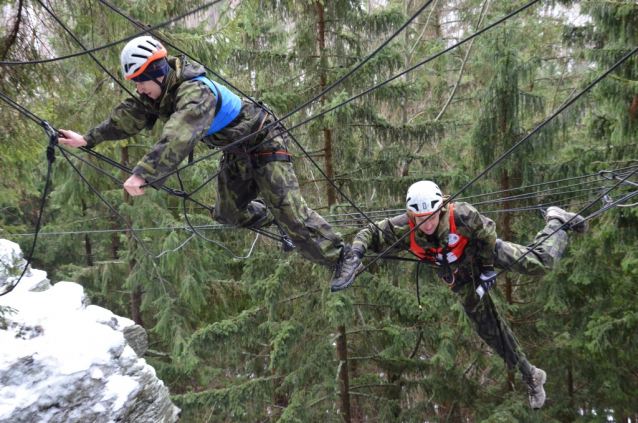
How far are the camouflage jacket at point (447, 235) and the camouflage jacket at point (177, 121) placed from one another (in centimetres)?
121

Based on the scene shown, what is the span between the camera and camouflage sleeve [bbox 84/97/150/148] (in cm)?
379

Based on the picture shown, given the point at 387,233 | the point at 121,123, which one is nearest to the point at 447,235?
the point at 387,233

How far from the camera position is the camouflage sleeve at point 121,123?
3.79 metres

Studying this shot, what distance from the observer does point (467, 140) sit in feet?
30.7

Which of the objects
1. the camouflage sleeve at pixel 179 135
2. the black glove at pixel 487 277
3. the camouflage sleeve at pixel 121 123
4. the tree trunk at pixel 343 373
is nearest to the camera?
the camouflage sleeve at pixel 179 135

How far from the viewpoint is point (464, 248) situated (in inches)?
177

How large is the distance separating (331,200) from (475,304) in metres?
4.04

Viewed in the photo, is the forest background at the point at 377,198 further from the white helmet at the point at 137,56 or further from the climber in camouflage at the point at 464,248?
the white helmet at the point at 137,56

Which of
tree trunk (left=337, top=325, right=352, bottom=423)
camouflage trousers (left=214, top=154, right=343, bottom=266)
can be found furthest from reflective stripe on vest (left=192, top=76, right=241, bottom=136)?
tree trunk (left=337, top=325, right=352, bottom=423)

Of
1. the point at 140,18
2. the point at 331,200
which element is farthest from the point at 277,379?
the point at 140,18

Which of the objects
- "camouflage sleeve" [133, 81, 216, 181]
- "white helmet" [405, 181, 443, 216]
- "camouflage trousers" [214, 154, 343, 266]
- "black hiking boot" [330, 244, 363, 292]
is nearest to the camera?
"camouflage sleeve" [133, 81, 216, 181]

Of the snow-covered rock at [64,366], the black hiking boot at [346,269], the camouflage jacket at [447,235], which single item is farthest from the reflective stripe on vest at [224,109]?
the snow-covered rock at [64,366]

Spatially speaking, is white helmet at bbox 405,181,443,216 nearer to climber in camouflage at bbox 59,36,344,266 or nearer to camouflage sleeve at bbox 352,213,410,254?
camouflage sleeve at bbox 352,213,410,254

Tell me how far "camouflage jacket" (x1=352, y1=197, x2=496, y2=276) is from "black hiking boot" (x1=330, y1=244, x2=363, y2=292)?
153mm
